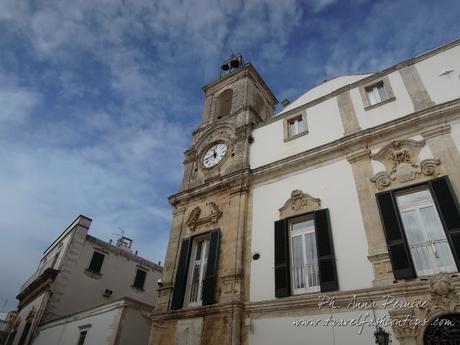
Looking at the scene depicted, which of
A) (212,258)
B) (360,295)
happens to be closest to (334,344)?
(360,295)

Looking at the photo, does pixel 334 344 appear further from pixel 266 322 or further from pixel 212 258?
pixel 212 258

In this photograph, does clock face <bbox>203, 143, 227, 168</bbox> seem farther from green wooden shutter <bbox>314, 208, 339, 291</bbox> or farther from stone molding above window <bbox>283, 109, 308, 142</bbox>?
green wooden shutter <bbox>314, 208, 339, 291</bbox>

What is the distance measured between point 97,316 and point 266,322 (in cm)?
826

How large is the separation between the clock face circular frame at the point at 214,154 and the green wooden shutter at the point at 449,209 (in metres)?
8.16

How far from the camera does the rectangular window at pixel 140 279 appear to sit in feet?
75.2

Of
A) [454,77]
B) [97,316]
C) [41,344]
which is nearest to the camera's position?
[454,77]

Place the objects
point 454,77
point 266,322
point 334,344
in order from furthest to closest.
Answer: point 454,77
point 266,322
point 334,344

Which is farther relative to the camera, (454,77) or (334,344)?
(454,77)

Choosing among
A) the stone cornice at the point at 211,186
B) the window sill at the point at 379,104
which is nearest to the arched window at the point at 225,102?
the stone cornice at the point at 211,186

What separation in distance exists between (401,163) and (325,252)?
3.28m

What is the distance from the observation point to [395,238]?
8.20m

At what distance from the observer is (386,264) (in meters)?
8.03

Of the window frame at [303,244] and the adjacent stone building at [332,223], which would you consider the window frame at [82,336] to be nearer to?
the adjacent stone building at [332,223]

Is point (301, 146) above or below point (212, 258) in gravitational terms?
above
